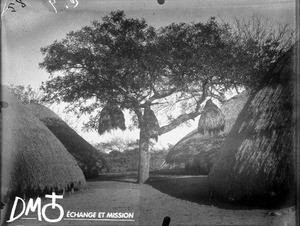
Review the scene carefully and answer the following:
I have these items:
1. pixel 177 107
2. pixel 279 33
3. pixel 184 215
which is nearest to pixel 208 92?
pixel 177 107

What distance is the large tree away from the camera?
15.3ft

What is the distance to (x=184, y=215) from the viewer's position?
4.41 m

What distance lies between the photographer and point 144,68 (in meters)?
4.79

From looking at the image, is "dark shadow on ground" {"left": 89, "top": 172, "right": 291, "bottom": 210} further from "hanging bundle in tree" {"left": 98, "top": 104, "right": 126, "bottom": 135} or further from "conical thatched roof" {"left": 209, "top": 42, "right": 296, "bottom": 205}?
"hanging bundle in tree" {"left": 98, "top": 104, "right": 126, "bottom": 135}

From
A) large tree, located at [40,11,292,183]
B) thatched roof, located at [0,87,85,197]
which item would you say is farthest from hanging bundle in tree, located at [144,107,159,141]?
thatched roof, located at [0,87,85,197]

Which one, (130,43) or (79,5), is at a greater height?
(79,5)

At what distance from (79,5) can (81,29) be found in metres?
0.29

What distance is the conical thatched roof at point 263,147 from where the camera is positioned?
4332 millimetres

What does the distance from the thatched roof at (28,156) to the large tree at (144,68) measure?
56cm

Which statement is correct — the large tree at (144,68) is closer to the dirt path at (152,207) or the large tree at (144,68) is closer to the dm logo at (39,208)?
the dirt path at (152,207)

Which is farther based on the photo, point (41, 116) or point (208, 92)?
point (41, 116)

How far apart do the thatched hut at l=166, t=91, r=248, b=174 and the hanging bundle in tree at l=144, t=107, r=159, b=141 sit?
29cm

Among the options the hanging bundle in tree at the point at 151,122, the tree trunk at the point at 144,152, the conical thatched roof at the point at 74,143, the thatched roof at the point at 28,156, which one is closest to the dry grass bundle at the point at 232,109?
the hanging bundle in tree at the point at 151,122

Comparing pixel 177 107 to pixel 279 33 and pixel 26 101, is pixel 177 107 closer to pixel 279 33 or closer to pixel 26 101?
pixel 279 33
